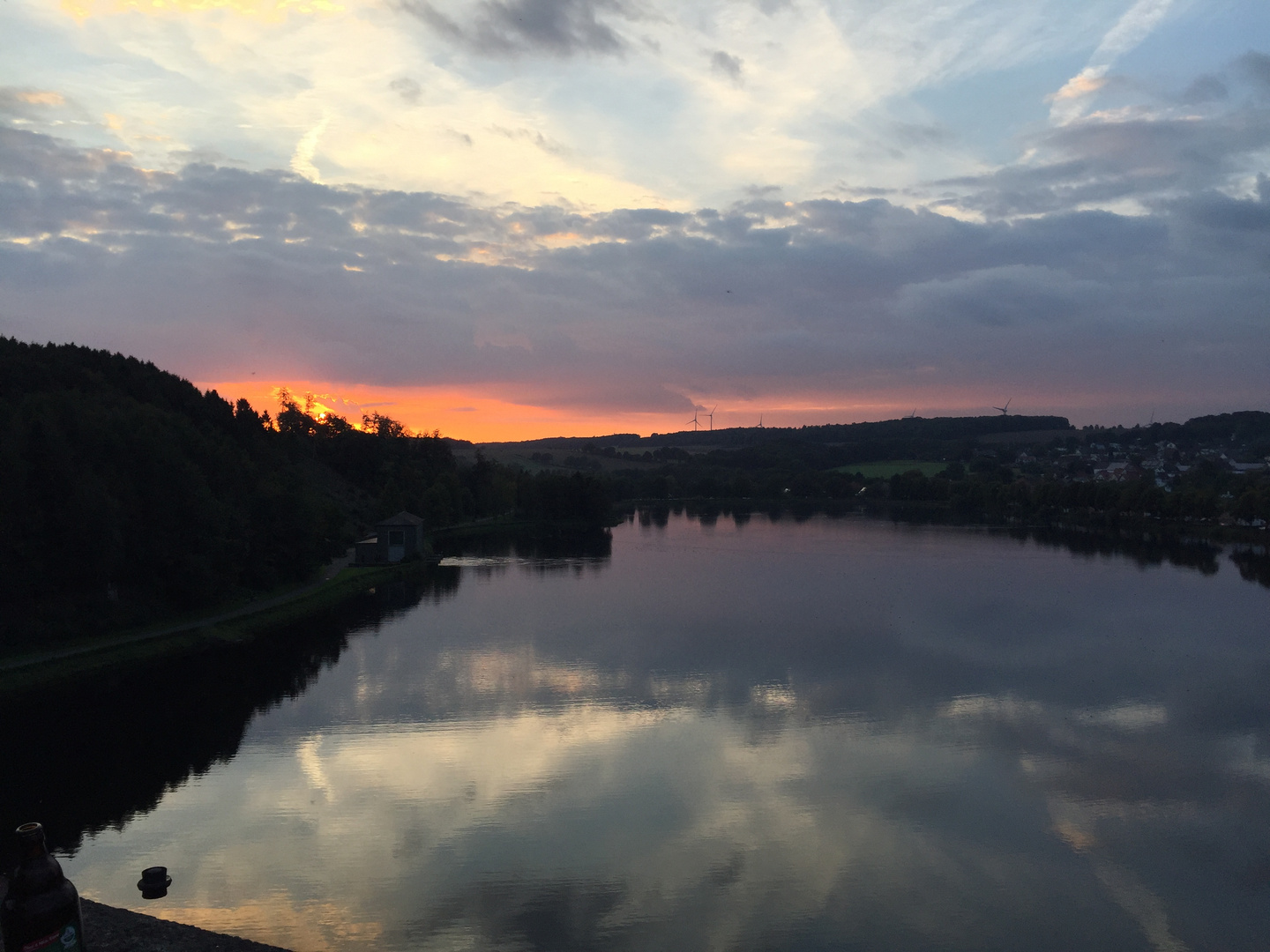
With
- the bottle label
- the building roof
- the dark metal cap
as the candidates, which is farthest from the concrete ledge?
the building roof

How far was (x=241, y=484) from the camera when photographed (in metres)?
37.0

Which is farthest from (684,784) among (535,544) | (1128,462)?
(1128,462)

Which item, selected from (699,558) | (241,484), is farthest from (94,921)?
(699,558)

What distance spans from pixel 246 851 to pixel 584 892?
16.6 ft

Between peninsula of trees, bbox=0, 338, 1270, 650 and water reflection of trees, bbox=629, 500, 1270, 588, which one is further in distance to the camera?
water reflection of trees, bbox=629, 500, 1270, 588

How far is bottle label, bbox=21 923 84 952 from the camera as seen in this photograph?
5.14m

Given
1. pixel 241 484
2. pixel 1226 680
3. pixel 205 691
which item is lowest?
pixel 1226 680

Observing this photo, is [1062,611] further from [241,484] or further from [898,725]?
[241,484]

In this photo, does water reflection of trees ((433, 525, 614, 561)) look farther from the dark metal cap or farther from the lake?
the dark metal cap

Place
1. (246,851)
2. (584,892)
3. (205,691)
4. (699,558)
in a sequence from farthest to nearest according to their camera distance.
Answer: (699,558), (205,691), (246,851), (584,892)

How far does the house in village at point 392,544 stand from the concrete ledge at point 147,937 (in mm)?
39937

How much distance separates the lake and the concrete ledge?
3.21 ft

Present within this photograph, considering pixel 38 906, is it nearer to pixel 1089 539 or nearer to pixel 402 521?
pixel 402 521

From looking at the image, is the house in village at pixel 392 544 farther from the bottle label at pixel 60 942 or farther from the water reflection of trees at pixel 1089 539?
the bottle label at pixel 60 942
